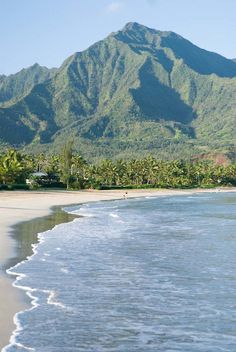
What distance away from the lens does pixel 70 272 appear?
87.3 feet

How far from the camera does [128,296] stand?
21.9m

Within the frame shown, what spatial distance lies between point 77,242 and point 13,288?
16.2 meters

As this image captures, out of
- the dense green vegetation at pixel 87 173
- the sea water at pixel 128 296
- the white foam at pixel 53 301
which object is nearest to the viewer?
the sea water at pixel 128 296

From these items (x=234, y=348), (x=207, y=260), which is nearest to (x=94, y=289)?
(x=234, y=348)

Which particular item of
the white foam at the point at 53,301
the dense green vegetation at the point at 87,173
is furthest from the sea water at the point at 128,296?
the dense green vegetation at the point at 87,173

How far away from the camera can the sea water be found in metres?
16.4

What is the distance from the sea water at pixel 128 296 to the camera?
1642 cm

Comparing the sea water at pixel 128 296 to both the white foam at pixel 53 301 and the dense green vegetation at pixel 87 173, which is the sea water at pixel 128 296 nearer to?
the white foam at pixel 53 301

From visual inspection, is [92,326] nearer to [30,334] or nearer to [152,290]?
[30,334]

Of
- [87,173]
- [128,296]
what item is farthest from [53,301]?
[87,173]

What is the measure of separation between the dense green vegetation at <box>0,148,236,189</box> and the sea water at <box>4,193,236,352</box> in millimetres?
86247

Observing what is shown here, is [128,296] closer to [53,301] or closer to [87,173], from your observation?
[53,301]

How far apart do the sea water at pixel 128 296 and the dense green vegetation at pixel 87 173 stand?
283ft

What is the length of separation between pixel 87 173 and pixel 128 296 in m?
146
